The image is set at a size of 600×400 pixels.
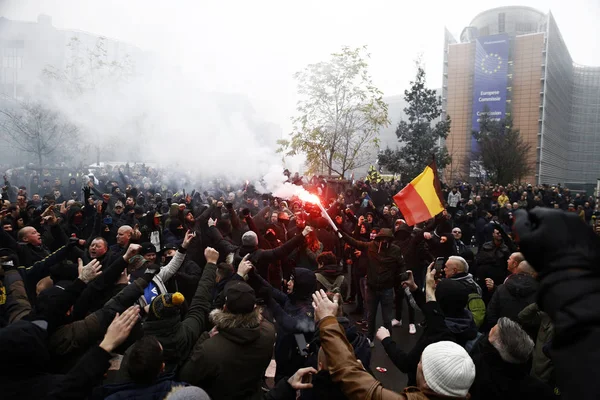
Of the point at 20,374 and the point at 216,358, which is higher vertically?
the point at 20,374

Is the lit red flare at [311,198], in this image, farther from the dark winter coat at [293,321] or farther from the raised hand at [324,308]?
the raised hand at [324,308]

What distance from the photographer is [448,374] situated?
207 cm

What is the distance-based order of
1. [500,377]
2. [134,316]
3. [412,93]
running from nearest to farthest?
[134,316], [500,377], [412,93]

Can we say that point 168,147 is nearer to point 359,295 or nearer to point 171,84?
point 171,84

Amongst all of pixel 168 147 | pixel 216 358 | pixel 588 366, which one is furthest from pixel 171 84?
pixel 588 366

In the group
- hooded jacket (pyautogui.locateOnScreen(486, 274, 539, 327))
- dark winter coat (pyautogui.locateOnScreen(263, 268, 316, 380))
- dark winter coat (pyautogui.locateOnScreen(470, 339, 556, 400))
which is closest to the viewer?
dark winter coat (pyautogui.locateOnScreen(470, 339, 556, 400))

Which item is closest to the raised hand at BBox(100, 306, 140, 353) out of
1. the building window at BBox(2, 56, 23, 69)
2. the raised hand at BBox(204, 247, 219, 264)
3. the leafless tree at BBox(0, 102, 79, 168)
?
the raised hand at BBox(204, 247, 219, 264)

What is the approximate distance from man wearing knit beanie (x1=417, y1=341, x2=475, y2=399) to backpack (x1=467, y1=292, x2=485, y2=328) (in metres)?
2.72

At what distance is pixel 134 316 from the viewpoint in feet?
7.66

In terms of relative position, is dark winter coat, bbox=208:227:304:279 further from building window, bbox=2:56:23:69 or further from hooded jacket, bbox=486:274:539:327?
building window, bbox=2:56:23:69

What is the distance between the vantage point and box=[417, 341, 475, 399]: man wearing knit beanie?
207 cm

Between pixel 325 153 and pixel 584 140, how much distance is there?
228ft

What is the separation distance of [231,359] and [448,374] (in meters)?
1.46

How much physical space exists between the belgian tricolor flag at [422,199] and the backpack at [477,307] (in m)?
2.56
